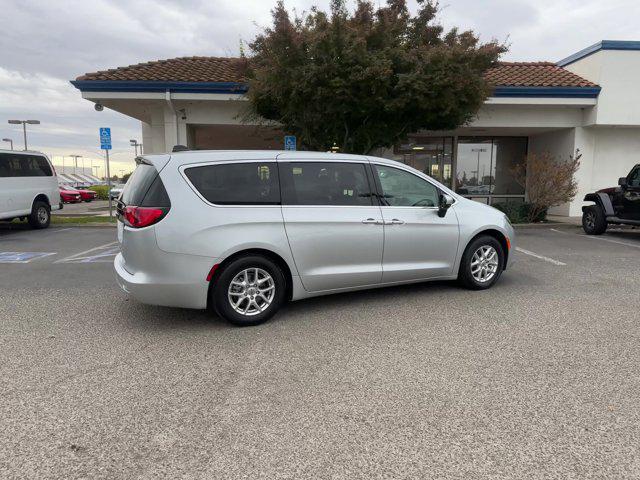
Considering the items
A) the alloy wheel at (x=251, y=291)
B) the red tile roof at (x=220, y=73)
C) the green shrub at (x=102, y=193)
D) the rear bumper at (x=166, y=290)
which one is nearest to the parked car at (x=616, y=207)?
the red tile roof at (x=220, y=73)

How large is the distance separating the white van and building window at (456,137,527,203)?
14371 millimetres

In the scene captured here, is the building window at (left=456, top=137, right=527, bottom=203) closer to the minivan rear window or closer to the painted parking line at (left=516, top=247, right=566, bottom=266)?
the painted parking line at (left=516, top=247, right=566, bottom=266)

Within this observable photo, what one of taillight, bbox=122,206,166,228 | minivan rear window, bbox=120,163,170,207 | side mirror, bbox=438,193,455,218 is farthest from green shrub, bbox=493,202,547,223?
taillight, bbox=122,206,166,228

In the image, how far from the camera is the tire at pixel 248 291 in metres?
4.49

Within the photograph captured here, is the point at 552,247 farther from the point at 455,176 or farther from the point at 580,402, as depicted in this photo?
the point at 455,176

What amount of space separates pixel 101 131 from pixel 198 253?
468 inches

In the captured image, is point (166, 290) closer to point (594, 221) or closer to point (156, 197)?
point (156, 197)

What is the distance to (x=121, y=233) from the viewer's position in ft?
15.5

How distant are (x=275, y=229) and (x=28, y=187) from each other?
10652 mm

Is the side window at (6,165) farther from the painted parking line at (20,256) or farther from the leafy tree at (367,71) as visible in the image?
the leafy tree at (367,71)

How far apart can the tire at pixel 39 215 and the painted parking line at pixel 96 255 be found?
13.1ft

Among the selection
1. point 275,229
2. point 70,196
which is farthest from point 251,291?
point 70,196

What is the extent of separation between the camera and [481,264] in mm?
6000

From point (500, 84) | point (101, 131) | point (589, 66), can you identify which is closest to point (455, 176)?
point (500, 84)
